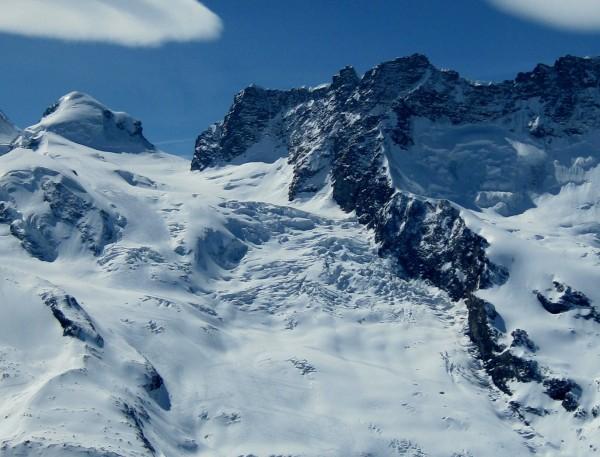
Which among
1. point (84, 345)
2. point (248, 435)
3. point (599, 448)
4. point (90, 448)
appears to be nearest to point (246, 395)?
point (248, 435)

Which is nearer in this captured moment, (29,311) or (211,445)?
(211,445)

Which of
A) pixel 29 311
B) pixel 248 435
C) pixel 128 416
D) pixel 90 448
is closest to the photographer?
pixel 90 448

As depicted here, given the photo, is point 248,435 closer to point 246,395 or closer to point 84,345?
point 246,395

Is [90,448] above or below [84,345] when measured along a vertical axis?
below

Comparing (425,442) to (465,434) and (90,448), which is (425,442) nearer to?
(465,434)

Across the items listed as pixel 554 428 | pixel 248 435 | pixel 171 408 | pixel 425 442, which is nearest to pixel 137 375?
pixel 171 408

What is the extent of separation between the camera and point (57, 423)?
168 m

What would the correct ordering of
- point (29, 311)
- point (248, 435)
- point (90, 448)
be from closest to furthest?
point (90, 448)
point (248, 435)
point (29, 311)

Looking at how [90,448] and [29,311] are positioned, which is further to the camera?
[29,311]

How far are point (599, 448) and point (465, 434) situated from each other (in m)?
21.4

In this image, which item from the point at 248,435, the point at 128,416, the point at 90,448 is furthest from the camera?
the point at 248,435

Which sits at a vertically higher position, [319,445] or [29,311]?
[29,311]

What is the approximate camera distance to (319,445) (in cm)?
18462

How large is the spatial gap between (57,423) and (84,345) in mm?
24289
